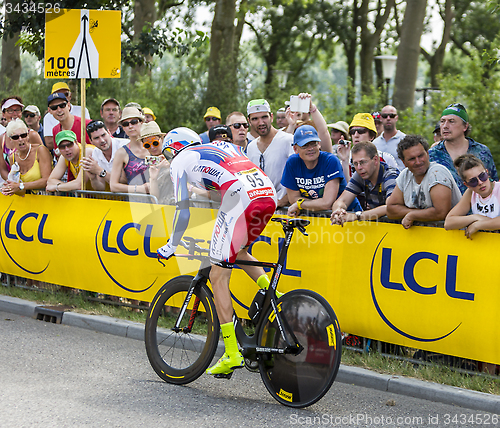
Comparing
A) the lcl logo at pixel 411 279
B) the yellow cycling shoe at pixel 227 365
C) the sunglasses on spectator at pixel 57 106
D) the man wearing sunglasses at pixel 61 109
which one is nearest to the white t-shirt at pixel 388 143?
the lcl logo at pixel 411 279

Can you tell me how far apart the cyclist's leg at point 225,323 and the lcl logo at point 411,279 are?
1385mm

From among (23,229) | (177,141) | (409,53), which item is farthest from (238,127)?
(409,53)

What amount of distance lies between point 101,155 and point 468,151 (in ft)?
14.9

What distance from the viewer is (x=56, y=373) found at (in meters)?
5.27

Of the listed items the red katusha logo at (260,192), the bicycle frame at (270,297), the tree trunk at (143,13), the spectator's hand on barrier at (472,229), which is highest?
the tree trunk at (143,13)

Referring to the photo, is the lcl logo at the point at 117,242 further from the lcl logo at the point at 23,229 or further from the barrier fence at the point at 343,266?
the lcl logo at the point at 23,229

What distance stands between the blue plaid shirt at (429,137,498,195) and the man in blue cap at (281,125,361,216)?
1.07 meters

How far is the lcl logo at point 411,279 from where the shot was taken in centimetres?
498

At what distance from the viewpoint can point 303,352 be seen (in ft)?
14.9

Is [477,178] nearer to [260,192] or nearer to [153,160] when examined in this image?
[260,192]

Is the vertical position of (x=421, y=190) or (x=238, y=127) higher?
(x=238, y=127)

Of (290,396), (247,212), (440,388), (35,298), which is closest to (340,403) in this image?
(290,396)

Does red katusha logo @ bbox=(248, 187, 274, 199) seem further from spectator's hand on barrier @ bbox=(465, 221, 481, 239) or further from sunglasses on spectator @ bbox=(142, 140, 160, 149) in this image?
sunglasses on spectator @ bbox=(142, 140, 160, 149)

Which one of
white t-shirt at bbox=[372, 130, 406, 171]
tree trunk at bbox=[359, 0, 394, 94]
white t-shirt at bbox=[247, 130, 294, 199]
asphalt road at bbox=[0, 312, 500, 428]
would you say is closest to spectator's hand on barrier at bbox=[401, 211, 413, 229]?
asphalt road at bbox=[0, 312, 500, 428]
